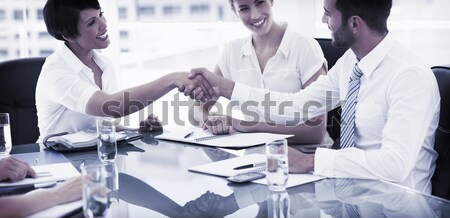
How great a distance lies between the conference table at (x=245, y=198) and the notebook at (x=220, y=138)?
11.0 inches

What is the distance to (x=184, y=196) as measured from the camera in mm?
1476

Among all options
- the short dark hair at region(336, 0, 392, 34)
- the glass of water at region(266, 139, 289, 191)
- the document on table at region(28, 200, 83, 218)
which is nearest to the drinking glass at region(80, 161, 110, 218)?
the document on table at region(28, 200, 83, 218)

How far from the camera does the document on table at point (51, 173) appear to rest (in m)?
1.60

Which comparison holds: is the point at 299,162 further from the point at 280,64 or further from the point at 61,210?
the point at 280,64

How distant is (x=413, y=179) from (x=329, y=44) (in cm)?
121

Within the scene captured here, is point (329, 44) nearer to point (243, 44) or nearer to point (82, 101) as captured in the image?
point (243, 44)

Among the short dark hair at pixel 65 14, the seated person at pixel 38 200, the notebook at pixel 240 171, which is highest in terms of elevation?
the short dark hair at pixel 65 14

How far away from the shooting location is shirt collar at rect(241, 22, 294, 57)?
2775mm

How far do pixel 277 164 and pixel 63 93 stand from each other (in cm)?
141

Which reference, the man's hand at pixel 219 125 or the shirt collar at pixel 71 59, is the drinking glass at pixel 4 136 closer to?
the shirt collar at pixel 71 59

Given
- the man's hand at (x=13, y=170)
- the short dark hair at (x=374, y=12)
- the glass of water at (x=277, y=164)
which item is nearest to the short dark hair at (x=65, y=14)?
the man's hand at (x=13, y=170)

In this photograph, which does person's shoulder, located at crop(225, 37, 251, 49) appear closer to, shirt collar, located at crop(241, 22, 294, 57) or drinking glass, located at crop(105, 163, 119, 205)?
shirt collar, located at crop(241, 22, 294, 57)

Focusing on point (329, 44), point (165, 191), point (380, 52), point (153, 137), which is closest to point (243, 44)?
point (329, 44)

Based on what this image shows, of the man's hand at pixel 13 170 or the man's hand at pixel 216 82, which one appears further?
the man's hand at pixel 216 82
